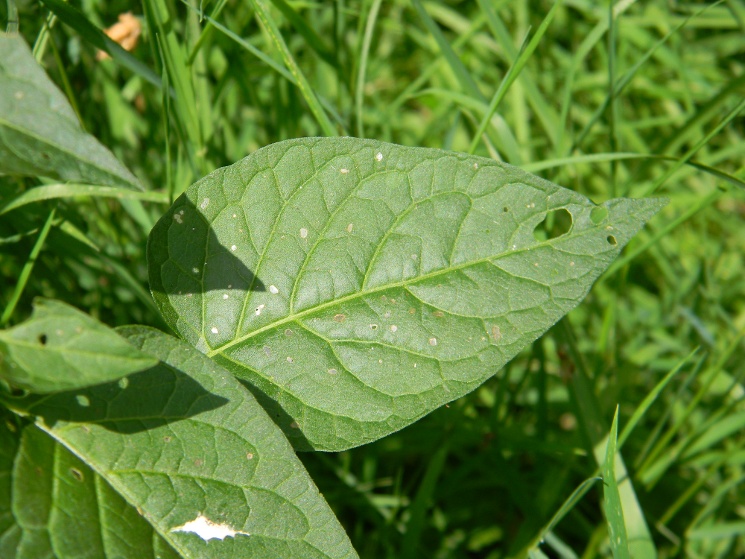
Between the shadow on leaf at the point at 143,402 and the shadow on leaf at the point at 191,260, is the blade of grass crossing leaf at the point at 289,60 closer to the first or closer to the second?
the shadow on leaf at the point at 191,260

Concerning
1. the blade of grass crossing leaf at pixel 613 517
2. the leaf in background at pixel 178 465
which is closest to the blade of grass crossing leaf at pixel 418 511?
the blade of grass crossing leaf at pixel 613 517

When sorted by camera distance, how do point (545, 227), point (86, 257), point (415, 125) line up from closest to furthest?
point (545, 227), point (86, 257), point (415, 125)

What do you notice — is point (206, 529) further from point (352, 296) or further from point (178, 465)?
point (352, 296)

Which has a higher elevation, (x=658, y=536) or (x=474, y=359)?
(x=474, y=359)

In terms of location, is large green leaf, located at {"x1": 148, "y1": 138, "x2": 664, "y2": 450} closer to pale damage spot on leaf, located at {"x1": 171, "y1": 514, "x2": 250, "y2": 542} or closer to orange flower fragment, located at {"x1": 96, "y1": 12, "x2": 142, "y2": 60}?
pale damage spot on leaf, located at {"x1": 171, "y1": 514, "x2": 250, "y2": 542}

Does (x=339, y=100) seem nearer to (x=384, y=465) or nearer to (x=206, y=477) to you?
(x=384, y=465)

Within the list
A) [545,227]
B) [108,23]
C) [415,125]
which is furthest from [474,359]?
[415,125]
